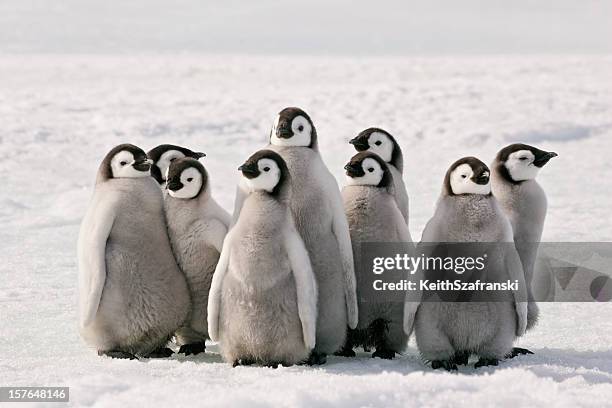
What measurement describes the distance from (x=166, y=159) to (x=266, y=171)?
3.41 ft

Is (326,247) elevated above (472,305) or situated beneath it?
elevated above

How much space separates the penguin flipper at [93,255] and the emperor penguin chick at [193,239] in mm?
319

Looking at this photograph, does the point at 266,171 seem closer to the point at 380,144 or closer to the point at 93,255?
the point at 93,255

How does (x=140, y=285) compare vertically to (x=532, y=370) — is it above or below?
above

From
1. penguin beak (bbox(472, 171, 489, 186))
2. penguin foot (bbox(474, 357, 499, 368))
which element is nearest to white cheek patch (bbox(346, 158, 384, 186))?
penguin beak (bbox(472, 171, 489, 186))

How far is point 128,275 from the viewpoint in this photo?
4.05 meters

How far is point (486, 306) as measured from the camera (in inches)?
155

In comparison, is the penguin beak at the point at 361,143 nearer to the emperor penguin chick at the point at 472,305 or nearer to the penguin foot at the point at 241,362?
the emperor penguin chick at the point at 472,305

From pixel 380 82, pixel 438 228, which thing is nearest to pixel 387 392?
pixel 438 228

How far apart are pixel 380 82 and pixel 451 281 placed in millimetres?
17436

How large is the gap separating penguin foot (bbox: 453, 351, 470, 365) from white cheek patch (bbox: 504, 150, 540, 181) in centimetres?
110

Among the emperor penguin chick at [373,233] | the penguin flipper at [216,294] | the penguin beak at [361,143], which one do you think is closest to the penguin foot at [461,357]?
the emperor penguin chick at [373,233]

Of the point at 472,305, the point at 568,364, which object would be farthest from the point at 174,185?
the point at 568,364

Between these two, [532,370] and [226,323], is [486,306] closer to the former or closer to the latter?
[532,370]
